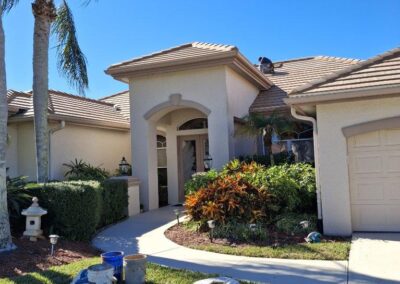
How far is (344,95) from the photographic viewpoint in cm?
951

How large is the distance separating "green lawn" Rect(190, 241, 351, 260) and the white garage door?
137cm

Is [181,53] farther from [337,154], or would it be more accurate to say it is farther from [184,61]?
[337,154]

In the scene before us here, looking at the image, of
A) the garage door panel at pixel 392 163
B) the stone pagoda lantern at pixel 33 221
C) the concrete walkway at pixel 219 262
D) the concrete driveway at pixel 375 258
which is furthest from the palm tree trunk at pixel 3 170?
the garage door panel at pixel 392 163

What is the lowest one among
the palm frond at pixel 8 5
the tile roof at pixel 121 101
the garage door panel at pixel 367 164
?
the garage door panel at pixel 367 164

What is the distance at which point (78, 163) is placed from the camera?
15.7 metres

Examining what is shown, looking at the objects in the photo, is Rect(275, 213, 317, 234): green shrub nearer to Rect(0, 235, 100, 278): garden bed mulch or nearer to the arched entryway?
Rect(0, 235, 100, 278): garden bed mulch

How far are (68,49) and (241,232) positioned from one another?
7600 mm

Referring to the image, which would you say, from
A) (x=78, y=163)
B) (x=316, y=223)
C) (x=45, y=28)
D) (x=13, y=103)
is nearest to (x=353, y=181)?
(x=316, y=223)

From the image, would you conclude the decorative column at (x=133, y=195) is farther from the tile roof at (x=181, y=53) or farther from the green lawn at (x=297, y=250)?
the green lawn at (x=297, y=250)

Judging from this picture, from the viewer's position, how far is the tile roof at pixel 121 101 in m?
19.4

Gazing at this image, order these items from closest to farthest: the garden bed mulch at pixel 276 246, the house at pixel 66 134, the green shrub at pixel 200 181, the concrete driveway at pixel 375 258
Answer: the concrete driveway at pixel 375 258
the garden bed mulch at pixel 276 246
the green shrub at pixel 200 181
the house at pixel 66 134

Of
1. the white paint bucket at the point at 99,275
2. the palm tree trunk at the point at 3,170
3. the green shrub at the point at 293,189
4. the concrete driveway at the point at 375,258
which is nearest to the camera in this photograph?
the white paint bucket at the point at 99,275

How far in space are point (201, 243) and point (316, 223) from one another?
9.79 ft

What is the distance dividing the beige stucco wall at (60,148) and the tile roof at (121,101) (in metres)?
2.25
